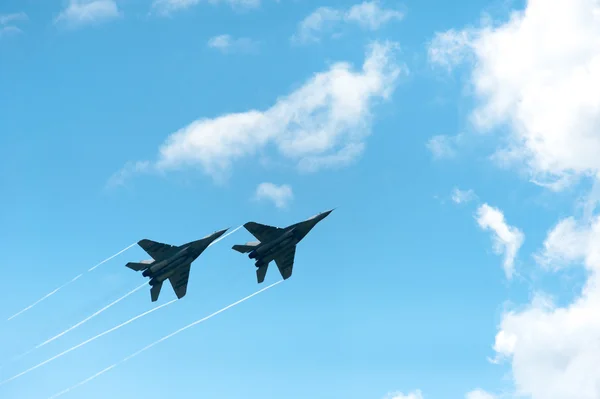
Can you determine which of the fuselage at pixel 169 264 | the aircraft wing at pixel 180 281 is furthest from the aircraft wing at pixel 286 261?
the aircraft wing at pixel 180 281

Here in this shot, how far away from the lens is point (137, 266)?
139000 mm

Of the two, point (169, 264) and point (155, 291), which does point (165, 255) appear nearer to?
point (169, 264)

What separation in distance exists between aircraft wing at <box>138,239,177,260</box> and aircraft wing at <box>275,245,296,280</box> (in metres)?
18.3

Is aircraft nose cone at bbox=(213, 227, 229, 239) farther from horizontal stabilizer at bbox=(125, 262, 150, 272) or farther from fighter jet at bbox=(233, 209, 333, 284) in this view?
horizontal stabilizer at bbox=(125, 262, 150, 272)

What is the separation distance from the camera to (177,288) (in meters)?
144

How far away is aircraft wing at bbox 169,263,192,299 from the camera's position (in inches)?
5595

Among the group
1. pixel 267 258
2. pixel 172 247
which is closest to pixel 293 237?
pixel 267 258

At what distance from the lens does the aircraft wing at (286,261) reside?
139500 millimetres

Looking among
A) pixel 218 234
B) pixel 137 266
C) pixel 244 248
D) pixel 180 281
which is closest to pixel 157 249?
pixel 137 266

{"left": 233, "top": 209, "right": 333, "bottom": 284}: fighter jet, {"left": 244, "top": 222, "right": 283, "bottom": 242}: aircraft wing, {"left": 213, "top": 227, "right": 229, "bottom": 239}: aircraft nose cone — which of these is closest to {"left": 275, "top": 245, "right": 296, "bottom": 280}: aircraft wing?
{"left": 233, "top": 209, "right": 333, "bottom": 284}: fighter jet

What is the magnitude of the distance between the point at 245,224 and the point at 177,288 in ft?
59.7

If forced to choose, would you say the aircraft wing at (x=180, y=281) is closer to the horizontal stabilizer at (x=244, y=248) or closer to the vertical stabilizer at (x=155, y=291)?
the vertical stabilizer at (x=155, y=291)

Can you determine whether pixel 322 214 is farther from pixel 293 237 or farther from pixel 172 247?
pixel 172 247

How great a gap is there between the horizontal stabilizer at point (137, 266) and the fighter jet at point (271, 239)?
1551cm
